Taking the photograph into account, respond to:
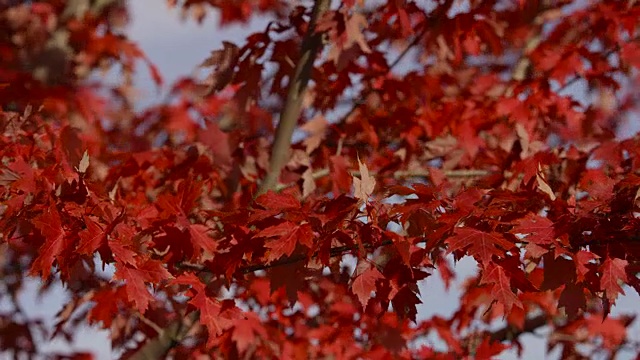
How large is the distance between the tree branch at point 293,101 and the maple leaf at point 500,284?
4.57 feet

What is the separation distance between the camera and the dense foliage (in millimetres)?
2289

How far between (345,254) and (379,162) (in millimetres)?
2095

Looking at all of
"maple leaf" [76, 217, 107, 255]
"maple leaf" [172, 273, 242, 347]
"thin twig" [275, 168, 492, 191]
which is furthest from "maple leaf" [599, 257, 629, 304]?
"thin twig" [275, 168, 492, 191]

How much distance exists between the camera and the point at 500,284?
2.23 m

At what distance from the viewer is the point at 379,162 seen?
4.46 meters

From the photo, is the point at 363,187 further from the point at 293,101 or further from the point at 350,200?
the point at 293,101

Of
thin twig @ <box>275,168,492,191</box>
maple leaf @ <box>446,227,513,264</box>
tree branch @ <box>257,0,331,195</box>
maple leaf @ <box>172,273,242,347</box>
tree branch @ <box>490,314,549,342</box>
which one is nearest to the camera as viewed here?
maple leaf @ <box>446,227,513,264</box>

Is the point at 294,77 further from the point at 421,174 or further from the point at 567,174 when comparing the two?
the point at 567,174

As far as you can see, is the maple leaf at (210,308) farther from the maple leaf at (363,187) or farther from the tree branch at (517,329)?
the tree branch at (517,329)

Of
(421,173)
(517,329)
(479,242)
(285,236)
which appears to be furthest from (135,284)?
(517,329)

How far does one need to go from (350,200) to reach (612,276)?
77 cm

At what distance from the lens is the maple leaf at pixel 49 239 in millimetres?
2281

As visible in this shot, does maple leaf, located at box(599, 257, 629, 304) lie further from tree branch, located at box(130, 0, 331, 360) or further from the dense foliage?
tree branch, located at box(130, 0, 331, 360)

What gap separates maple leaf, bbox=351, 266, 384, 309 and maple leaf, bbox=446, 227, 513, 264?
0.27 metres
